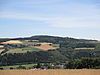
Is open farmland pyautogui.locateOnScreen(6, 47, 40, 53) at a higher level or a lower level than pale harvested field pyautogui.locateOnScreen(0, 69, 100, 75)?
lower

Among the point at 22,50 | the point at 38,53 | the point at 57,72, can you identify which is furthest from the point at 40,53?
the point at 57,72

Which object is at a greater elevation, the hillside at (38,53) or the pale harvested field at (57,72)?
the pale harvested field at (57,72)

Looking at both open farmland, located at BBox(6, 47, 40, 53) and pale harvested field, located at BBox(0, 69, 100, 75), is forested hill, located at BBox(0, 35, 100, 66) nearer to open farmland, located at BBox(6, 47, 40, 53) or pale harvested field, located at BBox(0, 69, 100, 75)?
open farmland, located at BBox(6, 47, 40, 53)

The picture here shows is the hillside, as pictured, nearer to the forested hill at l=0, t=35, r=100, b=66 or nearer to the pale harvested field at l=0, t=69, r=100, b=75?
the forested hill at l=0, t=35, r=100, b=66

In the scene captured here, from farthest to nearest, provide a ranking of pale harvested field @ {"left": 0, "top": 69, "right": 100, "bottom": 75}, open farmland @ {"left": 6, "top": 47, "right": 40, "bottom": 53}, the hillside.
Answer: open farmland @ {"left": 6, "top": 47, "right": 40, "bottom": 53}
the hillside
pale harvested field @ {"left": 0, "top": 69, "right": 100, "bottom": 75}

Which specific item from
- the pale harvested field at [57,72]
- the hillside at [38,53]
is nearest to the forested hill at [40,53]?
the hillside at [38,53]

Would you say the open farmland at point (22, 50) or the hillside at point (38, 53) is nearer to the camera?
the hillside at point (38, 53)

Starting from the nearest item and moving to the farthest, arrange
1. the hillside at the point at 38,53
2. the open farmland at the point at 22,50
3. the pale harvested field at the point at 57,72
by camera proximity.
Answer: the pale harvested field at the point at 57,72 → the hillside at the point at 38,53 → the open farmland at the point at 22,50

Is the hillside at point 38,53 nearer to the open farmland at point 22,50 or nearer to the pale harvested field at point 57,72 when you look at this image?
the open farmland at point 22,50

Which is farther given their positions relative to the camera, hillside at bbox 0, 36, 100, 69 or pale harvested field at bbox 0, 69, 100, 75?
hillside at bbox 0, 36, 100, 69

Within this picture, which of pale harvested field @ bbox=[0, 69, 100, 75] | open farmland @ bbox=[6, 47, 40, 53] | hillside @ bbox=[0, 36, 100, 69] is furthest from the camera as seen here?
open farmland @ bbox=[6, 47, 40, 53]

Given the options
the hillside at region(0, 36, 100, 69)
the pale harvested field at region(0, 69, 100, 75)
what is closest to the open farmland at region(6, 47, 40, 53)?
the hillside at region(0, 36, 100, 69)

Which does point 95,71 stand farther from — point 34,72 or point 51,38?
point 51,38

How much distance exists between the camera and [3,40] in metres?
66.9
